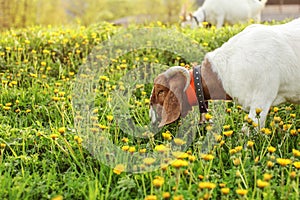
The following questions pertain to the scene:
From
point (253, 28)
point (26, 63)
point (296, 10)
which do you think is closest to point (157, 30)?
point (26, 63)

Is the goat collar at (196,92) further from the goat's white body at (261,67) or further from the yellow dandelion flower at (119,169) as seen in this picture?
the yellow dandelion flower at (119,169)

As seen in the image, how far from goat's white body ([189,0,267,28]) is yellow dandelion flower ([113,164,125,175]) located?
20.9 feet

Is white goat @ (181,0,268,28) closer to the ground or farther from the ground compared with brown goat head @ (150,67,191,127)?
farther from the ground

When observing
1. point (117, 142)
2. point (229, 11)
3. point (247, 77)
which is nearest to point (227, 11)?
point (229, 11)

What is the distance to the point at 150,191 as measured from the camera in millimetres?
2816

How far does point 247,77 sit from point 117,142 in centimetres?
101

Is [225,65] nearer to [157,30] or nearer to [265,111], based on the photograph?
[265,111]

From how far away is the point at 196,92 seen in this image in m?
3.48

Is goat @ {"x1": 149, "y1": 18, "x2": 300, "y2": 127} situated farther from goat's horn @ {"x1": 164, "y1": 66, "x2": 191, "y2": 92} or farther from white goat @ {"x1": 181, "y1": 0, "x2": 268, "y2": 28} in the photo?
white goat @ {"x1": 181, "y1": 0, "x2": 268, "y2": 28}

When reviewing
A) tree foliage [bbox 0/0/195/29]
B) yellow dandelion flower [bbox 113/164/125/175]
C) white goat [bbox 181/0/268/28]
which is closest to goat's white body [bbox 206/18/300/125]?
yellow dandelion flower [bbox 113/164/125/175]

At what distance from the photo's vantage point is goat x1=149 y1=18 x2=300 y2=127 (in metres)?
3.29

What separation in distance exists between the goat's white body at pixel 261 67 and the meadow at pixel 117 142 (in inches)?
6.3

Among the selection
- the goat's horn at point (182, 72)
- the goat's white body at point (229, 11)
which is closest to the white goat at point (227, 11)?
the goat's white body at point (229, 11)

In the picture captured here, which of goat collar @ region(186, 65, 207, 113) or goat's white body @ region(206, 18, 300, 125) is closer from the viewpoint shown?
goat's white body @ region(206, 18, 300, 125)
